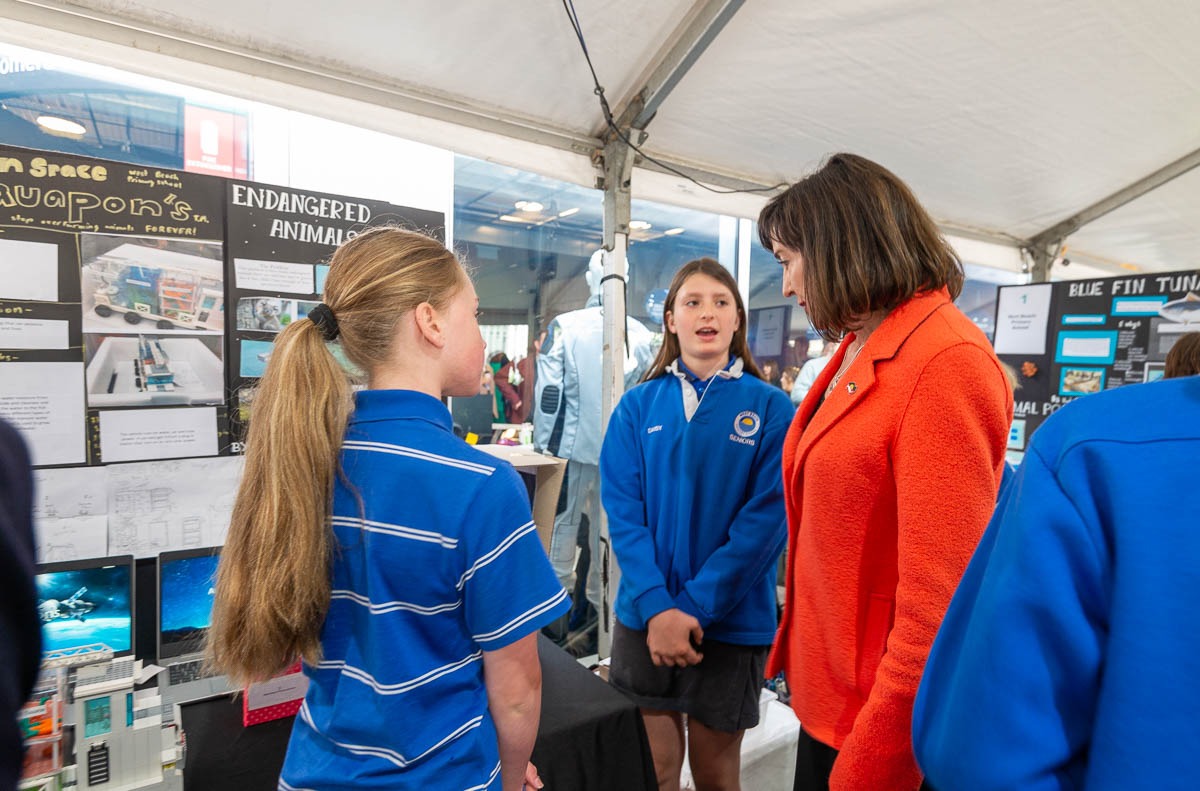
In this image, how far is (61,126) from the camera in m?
1.81

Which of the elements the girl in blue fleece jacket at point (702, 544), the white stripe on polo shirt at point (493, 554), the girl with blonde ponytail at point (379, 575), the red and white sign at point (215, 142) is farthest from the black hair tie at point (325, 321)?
the red and white sign at point (215, 142)

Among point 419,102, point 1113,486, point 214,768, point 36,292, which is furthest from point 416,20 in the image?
point 1113,486

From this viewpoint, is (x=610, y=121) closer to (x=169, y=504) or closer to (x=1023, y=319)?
(x=169, y=504)

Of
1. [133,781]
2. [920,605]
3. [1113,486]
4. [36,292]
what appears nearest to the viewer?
[1113,486]

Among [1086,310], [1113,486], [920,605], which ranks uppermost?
[1086,310]

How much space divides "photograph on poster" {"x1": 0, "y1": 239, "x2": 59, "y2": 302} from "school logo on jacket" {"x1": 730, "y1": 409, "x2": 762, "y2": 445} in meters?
1.73

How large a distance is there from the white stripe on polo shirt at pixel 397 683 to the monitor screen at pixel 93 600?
97 centimetres

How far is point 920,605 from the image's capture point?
79cm

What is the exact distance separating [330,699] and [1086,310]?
4.20 meters

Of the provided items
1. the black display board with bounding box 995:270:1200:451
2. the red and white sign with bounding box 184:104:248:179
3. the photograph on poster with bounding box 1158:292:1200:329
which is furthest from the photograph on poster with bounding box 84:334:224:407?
the photograph on poster with bounding box 1158:292:1200:329

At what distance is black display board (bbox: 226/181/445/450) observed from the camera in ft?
5.92

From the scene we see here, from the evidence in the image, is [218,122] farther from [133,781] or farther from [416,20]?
→ [133,781]

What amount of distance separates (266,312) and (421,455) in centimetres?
129

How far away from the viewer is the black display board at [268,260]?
1805 mm
